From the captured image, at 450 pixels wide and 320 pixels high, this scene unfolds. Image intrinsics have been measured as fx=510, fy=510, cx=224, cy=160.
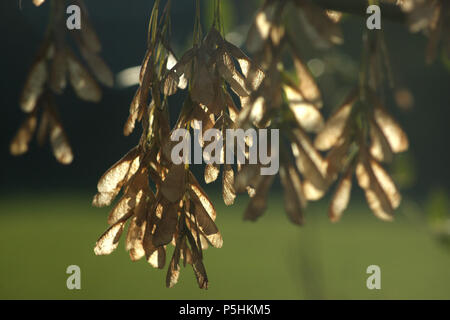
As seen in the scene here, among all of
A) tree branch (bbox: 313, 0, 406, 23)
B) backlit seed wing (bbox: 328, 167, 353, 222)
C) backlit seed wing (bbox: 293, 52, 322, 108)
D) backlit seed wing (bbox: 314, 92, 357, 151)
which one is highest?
tree branch (bbox: 313, 0, 406, 23)

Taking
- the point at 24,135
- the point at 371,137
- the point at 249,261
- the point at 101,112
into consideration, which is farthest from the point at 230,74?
the point at 101,112

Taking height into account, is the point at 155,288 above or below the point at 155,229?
above

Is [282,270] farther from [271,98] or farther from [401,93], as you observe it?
[271,98]

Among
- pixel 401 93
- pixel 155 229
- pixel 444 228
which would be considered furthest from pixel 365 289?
pixel 155 229

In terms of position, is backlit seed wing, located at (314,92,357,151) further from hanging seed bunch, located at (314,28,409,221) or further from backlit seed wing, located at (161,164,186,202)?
backlit seed wing, located at (161,164,186,202)

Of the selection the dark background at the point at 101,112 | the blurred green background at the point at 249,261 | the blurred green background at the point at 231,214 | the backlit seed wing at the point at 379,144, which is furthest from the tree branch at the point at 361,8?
the dark background at the point at 101,112

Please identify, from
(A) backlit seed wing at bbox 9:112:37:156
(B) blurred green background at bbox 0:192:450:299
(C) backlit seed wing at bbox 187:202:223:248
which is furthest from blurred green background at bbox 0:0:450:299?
(C) backlit seed wing at bbox 187:202:223:248

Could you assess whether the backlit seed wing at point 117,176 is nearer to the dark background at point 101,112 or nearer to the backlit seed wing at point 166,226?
the backlit seed wing at point 166,226
